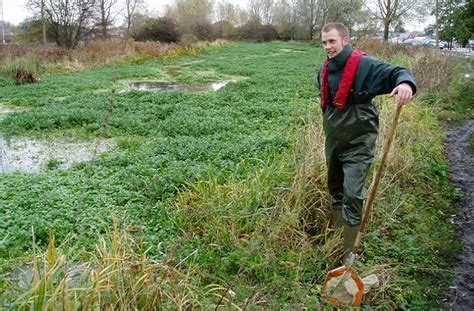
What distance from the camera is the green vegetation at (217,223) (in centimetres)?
278

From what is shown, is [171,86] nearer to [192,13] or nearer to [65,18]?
[65,18]

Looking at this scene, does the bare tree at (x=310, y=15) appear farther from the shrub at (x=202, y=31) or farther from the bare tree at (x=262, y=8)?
the bare tree at (x=262, y=8)

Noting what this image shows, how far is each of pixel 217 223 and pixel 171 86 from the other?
1131cm

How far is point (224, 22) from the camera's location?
5838 cm

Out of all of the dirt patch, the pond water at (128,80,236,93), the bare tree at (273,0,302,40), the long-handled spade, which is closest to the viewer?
the long-handled spade

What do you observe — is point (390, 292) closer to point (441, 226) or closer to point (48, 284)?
point (441, 226)

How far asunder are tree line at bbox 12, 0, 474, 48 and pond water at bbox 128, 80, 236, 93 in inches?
79.4

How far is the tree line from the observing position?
17733mm

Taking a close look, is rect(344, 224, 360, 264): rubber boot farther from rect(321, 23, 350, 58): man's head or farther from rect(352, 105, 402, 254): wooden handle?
rect(321, 23, 350, 58): man's head

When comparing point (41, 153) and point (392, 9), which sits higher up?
point (392, 9)

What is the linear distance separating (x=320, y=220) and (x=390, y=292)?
3.14ft

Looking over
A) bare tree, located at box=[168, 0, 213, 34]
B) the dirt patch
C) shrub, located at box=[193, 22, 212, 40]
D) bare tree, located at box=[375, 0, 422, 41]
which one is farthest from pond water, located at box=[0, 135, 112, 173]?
bare tree, located at box=[168, 0, 213, 34]

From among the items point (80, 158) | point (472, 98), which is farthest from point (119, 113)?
point (472, 98)

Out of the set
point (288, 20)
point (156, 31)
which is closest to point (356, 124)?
point (156, 31)
